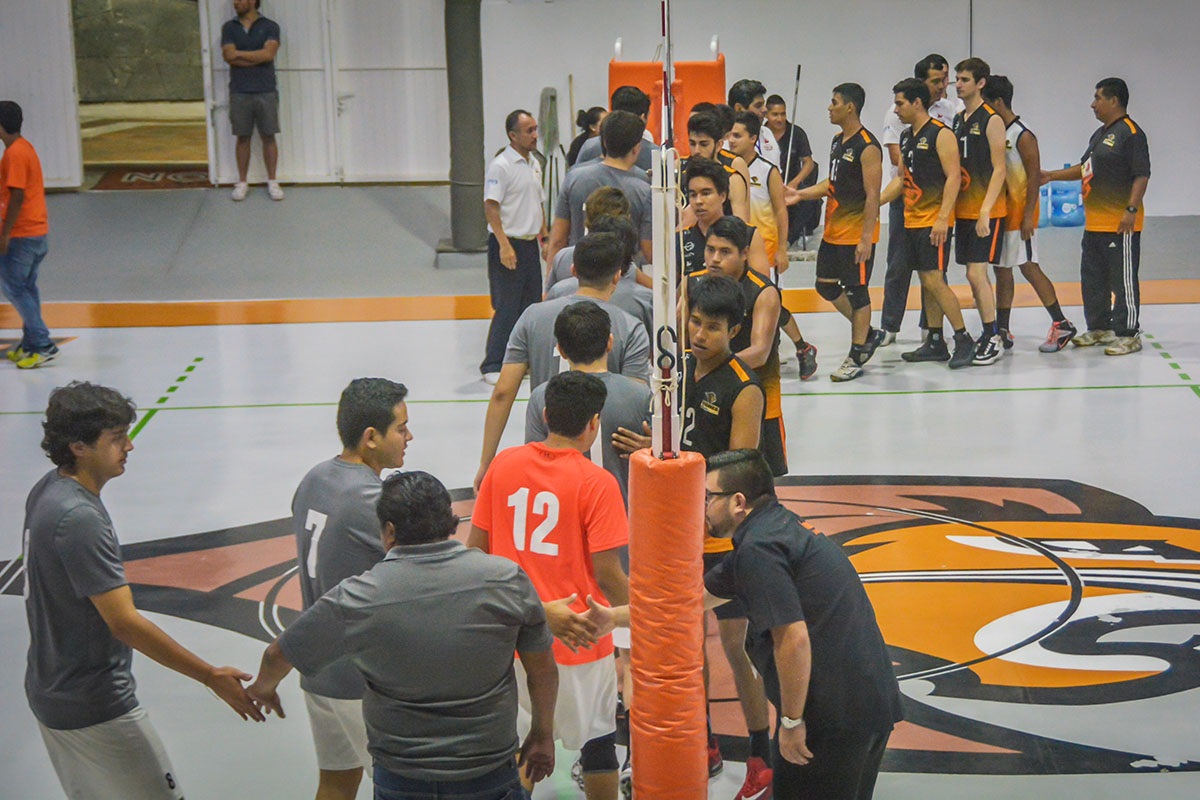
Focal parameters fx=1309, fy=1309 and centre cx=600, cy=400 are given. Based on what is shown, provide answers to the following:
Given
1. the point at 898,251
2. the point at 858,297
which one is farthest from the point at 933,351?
the point at 858,297

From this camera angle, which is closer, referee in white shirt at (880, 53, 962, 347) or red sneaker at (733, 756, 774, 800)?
Result: red sneaker at (733, 756, 774, 800)

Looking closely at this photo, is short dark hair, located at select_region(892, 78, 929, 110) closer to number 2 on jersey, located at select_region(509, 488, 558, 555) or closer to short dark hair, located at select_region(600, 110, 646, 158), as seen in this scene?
short dark hair, located at select_region(600, 110, 646, 158)

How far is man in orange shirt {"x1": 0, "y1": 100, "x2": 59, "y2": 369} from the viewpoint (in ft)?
32.3

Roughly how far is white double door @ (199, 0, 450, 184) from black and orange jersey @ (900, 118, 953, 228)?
788 centimetres

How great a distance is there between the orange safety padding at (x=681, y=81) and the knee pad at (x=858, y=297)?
2.64 metres

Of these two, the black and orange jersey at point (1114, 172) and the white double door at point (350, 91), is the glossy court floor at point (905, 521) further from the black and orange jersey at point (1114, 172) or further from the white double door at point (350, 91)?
the white double door at point (350, 91)

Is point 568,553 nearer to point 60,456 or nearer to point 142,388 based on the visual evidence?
point 60,456

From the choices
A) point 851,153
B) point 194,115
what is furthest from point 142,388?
point 194,115

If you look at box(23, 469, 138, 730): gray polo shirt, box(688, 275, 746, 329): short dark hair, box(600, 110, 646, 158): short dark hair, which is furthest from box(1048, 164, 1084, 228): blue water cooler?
box(23, 469, 138, 730): gray polo shirt

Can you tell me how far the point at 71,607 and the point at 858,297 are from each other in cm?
737

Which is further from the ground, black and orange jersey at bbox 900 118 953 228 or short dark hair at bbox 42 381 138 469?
black and orange jersey at bbox 900 118 953 228

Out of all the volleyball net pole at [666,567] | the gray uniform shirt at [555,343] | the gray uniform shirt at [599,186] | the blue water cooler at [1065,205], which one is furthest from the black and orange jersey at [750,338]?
the blue water cooler at [1065,205]

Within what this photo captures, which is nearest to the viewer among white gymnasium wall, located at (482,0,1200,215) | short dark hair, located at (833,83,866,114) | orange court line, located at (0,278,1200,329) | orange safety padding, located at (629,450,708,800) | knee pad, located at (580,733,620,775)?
orange safety padding, located at (629,450,708,800)

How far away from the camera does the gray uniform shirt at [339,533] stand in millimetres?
3773
